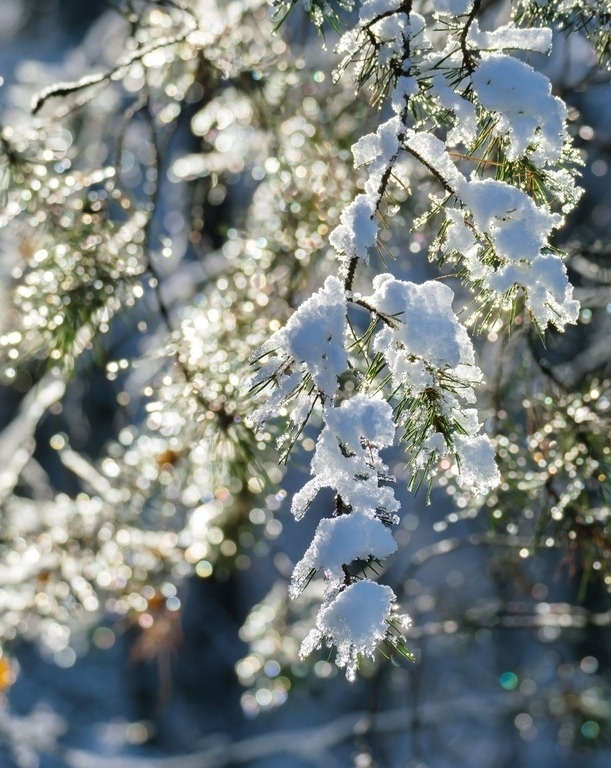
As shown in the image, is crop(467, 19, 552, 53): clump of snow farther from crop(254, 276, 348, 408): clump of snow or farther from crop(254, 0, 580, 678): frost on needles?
crop(254, 276, 348, 408): clump of snow

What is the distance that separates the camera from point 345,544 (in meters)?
0.45

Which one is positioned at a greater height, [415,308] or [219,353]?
[415,308]

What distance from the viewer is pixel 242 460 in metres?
0.89

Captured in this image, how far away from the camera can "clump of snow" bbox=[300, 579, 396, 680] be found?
434mm

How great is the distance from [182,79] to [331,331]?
98cm

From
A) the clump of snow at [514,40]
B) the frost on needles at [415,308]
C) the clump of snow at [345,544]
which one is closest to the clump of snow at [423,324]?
the frost on needles at [415,308]

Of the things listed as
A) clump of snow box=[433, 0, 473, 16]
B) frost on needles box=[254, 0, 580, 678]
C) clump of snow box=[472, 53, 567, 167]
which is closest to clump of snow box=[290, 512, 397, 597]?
frost on needles box=[254, 0, 580, 678]

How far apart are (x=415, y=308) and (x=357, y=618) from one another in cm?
20

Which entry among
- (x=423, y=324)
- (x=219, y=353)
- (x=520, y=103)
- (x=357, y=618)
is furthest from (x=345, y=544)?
(x=219, y=353)

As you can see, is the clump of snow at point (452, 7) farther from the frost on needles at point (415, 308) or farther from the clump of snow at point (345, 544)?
the clump of snow at point (345, 544)

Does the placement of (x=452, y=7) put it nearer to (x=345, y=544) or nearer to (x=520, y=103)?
(x=520, y=103)

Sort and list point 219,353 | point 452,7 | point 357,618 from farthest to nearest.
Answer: point 219,353 → point 452,7 → point 357,618

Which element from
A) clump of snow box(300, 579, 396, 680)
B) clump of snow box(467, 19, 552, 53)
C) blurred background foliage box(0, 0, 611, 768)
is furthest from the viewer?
blurred background foliage box(0, 0, 611, 768)

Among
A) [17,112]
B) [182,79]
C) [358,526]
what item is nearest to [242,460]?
[358,526]
